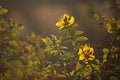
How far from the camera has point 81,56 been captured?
1.18 m

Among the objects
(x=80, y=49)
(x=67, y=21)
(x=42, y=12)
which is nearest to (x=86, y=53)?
(x=80, y=49)

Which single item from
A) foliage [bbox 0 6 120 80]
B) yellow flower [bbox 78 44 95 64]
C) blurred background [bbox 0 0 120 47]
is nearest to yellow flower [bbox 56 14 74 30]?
foliage [bbox 0 6 120 80]

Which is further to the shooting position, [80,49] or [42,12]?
[42,12]

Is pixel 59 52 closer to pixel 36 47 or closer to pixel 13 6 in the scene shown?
pixel 36 47

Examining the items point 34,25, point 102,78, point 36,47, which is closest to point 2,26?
point 36,47

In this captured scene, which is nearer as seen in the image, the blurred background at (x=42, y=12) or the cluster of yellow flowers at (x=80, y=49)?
the cluster of yellow flowers at (x=80, y=49)

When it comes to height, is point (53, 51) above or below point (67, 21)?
below

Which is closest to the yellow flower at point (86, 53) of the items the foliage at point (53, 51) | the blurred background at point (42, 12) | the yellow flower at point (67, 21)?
the foliage at point (53, 51)

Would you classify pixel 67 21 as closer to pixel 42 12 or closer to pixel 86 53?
pixel 86 53

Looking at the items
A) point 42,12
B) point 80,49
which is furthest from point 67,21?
point 42,12

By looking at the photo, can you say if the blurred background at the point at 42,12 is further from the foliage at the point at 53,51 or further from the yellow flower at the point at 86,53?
the yellow flower at the point at 86,53

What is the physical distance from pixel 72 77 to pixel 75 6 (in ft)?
3.46

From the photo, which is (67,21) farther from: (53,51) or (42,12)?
(42,12)

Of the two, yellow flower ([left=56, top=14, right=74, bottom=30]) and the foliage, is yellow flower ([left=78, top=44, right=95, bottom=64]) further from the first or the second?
yellow flower ([left=56, top=14, right=74, bottom=30])
